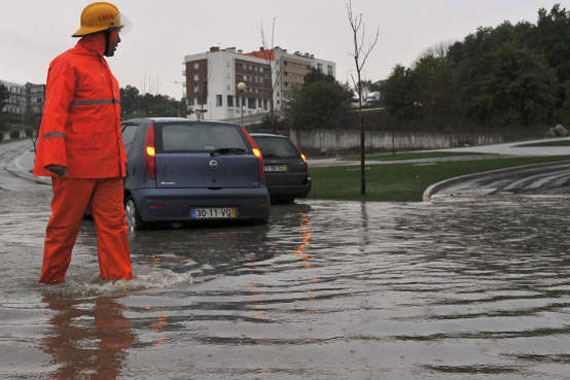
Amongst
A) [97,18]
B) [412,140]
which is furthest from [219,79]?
[97,18]

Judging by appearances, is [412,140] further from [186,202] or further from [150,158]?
[150,158]

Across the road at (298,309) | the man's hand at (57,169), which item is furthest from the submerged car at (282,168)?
the man's hand at (57,169)

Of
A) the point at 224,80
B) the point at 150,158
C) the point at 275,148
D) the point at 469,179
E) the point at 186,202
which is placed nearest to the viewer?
the point at 150,158

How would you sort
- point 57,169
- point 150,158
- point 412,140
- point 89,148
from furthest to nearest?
point 412,140
point 150,158
point 89,148
point 57,169

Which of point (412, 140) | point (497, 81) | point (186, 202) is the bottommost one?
point (186, 202)

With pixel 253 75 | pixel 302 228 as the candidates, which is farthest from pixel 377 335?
pixel 253 75

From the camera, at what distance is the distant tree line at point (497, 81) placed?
69.4 meters

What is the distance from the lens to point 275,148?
14.3 meters

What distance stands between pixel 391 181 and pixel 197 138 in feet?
35.5

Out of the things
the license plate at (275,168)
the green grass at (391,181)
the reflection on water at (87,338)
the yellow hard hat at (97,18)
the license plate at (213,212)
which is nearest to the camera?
the reflection on water at (87,338)

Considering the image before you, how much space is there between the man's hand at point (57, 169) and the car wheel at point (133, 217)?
4.12m

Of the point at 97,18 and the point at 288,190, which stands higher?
the point at 97,18

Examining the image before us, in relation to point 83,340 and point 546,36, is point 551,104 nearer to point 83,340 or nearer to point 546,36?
point 546,36

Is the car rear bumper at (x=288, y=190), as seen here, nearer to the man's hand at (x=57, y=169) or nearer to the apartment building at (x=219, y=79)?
the man's hand at (x=57, y=169)
